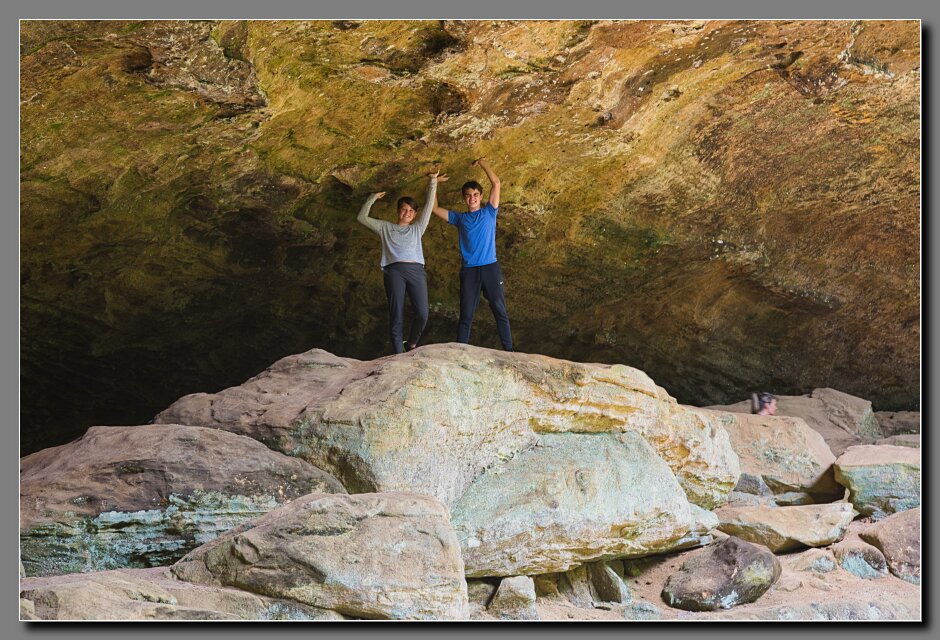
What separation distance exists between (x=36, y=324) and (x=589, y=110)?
517 cm

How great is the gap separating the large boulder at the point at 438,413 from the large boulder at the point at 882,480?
1589mm

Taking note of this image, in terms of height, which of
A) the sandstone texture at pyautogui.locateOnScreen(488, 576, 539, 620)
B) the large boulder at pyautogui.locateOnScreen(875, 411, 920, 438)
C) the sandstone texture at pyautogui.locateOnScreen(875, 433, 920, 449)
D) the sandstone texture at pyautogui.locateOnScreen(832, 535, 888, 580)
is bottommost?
the large boulder at pyautogui.locateOnScreen(875, 411, 920, 438)

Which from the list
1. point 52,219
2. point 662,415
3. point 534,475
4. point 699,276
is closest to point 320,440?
point 534,475

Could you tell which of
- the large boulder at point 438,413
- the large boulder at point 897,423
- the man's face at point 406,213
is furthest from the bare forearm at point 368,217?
the large boulder at point 897,423

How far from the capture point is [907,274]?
32.4 feet

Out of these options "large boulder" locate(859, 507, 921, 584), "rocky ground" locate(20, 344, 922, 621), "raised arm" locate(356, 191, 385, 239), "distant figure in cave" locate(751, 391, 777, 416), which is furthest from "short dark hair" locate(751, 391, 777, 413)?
"raised arm" locate(356, 191, 385, 239)

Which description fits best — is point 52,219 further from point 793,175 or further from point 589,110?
point 793,175

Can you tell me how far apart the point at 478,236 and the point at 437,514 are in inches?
123

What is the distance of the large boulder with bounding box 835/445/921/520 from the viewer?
25.1 ft

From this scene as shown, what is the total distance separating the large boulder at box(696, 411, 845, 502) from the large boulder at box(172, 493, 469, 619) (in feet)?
14.4

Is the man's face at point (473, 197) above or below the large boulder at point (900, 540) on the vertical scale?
above

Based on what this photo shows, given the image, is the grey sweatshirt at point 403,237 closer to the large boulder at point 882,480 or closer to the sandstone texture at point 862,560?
the sandstone texture at point 862,560

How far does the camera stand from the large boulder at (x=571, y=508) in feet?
18.4

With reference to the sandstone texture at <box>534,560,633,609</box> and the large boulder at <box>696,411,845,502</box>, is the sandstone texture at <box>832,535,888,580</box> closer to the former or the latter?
the large boulder at <box>696,411,845,502</box>
